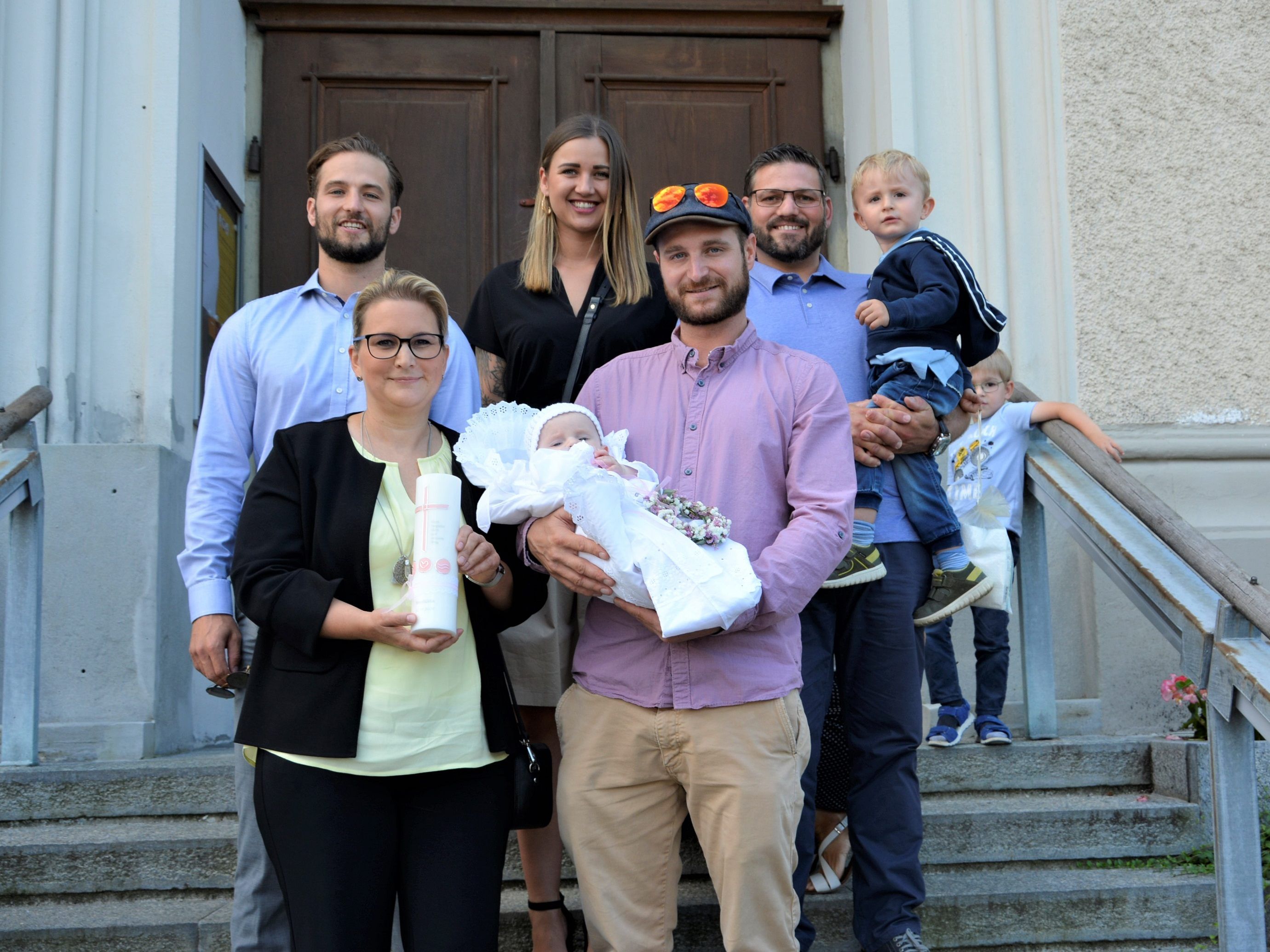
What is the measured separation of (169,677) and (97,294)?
1.63 metres

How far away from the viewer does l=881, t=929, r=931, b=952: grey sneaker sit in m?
2.81

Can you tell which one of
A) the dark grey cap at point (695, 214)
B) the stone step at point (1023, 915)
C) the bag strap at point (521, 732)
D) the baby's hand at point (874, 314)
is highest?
the dark grey cap at point (695, 214)

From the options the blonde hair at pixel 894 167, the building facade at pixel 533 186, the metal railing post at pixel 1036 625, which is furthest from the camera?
the building facade at pixel 533 186

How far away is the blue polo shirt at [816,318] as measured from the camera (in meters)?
3.24

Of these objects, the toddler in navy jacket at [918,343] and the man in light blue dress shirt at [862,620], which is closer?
the man in light blue dress shirt at [862,620]

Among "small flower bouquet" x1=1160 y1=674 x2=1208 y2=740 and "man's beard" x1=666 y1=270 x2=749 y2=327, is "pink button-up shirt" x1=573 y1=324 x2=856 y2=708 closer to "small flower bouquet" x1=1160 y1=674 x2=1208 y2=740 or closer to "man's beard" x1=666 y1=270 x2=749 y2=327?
"man's beard" x1=666 y1=270 x2=749 y2=327

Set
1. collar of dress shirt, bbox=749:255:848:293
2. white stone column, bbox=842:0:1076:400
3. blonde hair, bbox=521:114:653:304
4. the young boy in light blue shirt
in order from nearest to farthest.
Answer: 1. blonde hair, bbox=521:114:653:304
2. collar of dress shirt, bbox=749:255:848:293
3. the young boy in light blue shirt
4. white stone column, bbox=842:0:1076:400

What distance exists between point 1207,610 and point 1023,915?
0.97m

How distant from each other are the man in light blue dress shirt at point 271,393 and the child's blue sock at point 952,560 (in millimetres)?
1265

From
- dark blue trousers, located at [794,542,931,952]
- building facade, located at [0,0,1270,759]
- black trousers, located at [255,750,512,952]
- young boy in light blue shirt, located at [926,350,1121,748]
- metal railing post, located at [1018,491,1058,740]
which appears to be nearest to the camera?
black trousers, located at [255,750,512,952]

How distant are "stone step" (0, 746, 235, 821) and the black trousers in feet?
5.06

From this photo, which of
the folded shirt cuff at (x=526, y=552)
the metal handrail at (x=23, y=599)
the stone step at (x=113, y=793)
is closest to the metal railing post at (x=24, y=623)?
the metal handrail at (x=23, y=599)

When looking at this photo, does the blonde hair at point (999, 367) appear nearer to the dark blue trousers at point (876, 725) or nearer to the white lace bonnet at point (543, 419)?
the dark blue trousers at point (876, 725)

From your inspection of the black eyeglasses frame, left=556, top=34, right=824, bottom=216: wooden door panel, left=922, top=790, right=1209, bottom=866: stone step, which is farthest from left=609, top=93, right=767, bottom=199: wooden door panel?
the black eyeglasses frame
